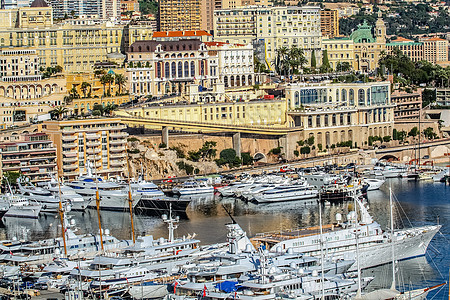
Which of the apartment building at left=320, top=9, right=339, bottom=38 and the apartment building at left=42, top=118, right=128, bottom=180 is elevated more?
the apartment building at left=320, top=9, right=339, bottom=38

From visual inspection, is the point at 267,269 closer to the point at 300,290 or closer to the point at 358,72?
the point at 300,290

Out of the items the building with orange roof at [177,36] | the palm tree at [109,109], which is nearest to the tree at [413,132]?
the building with orange roof at [177,36]

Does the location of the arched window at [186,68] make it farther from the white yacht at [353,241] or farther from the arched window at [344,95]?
the white yacht at [353,241]

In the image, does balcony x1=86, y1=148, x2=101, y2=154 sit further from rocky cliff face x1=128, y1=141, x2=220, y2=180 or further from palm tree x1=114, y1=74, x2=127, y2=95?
palm tree x1=114, y1=74, x2=127, y2=95

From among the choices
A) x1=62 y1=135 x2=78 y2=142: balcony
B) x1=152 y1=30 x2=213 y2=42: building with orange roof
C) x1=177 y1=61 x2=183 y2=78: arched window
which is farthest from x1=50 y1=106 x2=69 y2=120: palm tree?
x1=152 y1=30 x2=213 y2=42: building with orange roof

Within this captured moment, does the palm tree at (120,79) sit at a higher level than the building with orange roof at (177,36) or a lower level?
lower

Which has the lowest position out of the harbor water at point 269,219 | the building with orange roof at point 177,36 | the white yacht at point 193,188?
the harbor water at point 269,219

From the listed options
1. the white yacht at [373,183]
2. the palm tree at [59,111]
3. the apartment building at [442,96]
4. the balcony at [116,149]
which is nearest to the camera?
the white yacht at [373,183]
